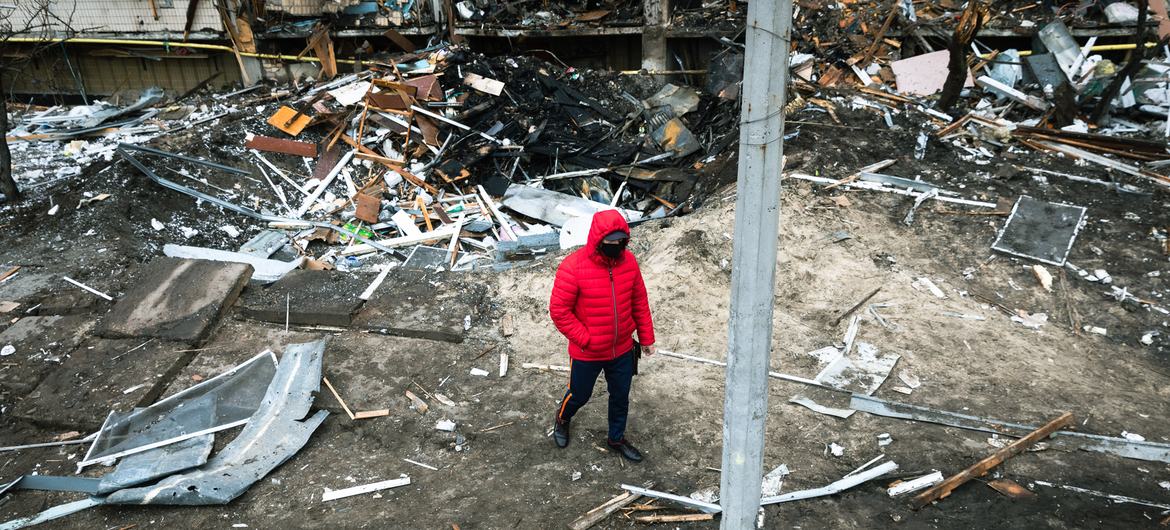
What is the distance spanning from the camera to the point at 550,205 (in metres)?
10.2

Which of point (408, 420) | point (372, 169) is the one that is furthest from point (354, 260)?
point (408, 420)

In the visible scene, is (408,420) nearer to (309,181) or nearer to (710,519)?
(710,519)

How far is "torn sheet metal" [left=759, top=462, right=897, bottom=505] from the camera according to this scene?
14.8 ft

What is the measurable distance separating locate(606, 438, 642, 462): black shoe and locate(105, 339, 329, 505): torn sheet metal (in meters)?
2.26

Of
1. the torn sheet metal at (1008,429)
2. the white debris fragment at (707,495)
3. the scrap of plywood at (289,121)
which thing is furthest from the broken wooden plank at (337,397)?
the scrap of plywood at (289,121)

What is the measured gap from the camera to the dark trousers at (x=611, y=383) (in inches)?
187

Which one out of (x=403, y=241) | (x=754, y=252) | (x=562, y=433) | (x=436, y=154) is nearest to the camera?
(x=754, y=252)

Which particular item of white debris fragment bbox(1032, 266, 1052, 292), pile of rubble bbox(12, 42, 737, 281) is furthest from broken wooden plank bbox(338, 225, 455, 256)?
white debris fragment bbox(1032, 266, 1052, 292)

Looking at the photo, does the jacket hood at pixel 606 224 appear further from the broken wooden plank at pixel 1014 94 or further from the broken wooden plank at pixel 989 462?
the broken wooden plank at pixel 1014 94

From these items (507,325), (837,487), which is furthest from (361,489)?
(837,487)

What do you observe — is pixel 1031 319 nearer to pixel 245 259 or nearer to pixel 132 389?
pixel 132 389

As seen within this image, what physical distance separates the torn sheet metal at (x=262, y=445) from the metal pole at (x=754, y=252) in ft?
11.1

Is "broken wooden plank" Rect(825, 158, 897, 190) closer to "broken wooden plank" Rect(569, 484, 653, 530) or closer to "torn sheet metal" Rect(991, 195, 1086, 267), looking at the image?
"torn sheet metal" Rect(991, 195, 1086, 267)

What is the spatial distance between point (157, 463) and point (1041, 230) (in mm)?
8473
